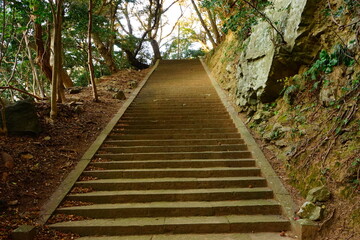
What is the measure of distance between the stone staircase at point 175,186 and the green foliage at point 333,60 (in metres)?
2.46

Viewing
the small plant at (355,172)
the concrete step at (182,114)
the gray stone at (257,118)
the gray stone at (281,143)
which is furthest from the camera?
the concrete step at (182,114)

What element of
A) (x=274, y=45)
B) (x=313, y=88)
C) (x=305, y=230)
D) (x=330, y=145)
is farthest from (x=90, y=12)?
(x=305, y=230)

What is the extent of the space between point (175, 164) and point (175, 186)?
0.76m

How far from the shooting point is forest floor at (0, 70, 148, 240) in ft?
12.6

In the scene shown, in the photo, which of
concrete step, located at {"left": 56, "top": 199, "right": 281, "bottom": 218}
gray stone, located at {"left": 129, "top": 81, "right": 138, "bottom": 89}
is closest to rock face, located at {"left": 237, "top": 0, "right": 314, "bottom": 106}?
concrete step, located at {"left": 56, "top": 199, "right": 281, "bottom": 218}

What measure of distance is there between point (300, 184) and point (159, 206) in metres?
2.66

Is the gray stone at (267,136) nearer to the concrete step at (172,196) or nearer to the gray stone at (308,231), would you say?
the concrete step at (172,196)

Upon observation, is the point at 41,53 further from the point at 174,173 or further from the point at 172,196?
the point at 172,196

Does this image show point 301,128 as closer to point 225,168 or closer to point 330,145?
point 330,145

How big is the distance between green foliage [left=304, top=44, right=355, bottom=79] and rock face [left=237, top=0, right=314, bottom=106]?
100cm

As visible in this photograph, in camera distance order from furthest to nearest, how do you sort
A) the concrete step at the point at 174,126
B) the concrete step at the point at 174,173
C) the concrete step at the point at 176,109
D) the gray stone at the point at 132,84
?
the gray stone at the point at 132,84 → the concrete step at the point at 176,109 → the concrete step at the point at 174,126 → the concrete step at the point at 174,173

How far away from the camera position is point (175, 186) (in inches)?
189

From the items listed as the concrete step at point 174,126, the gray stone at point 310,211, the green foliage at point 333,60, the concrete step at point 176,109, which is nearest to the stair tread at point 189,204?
the gray stone at point 310,211

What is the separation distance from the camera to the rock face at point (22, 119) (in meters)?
5.52
